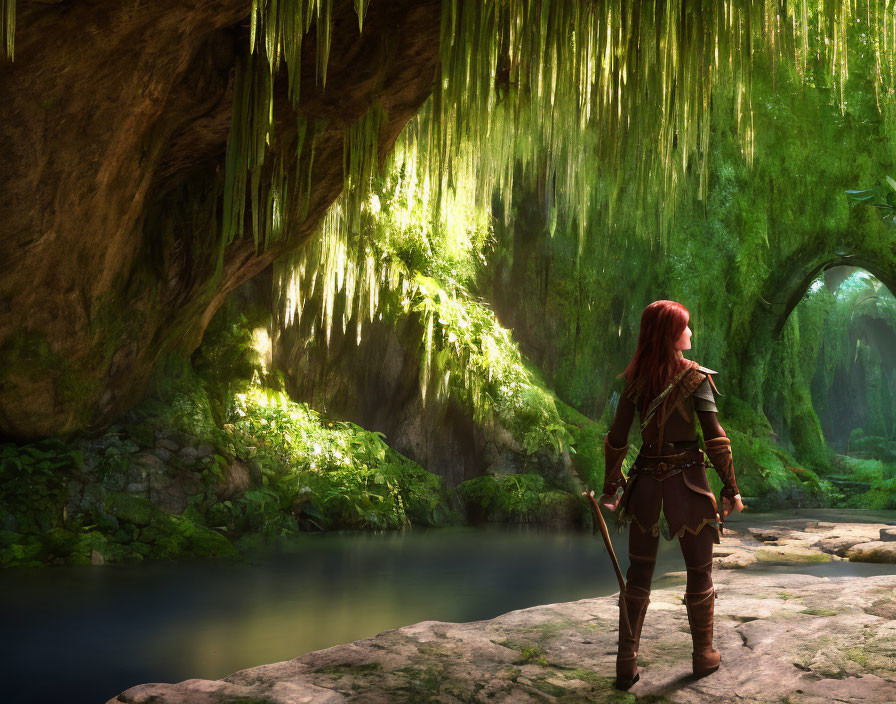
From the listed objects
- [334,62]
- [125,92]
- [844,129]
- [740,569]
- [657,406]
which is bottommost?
[740,569]

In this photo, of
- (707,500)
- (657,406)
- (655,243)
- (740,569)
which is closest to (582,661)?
(707,500)

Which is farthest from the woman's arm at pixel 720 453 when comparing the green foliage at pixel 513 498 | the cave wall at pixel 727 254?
the cave wall at pixel 727 254

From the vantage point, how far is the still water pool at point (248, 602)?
4.19 meters

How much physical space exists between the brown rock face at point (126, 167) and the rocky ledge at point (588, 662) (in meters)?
3.43

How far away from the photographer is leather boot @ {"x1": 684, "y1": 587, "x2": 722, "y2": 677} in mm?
3359

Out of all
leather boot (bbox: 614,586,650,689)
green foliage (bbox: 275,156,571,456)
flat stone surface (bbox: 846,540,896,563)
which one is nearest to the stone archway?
green foliage (bbox: 275,156,571,456)

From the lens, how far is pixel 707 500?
3.39m

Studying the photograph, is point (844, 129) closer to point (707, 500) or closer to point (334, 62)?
point (334, 62)

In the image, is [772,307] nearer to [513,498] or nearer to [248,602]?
[513,498]

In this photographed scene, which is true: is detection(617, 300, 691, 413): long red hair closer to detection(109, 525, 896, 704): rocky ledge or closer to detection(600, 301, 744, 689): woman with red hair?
detection(600, 301, 744, 689): woman with red hair

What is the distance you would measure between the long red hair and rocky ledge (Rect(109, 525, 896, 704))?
46.6 inches

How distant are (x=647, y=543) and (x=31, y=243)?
4.58m

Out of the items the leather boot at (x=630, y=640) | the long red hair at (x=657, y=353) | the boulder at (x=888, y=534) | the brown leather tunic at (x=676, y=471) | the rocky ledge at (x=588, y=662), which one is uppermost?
the long red hair at (x=657, y=353)

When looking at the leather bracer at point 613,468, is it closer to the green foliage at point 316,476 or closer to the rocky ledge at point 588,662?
the rocky ledge at point 588,662
